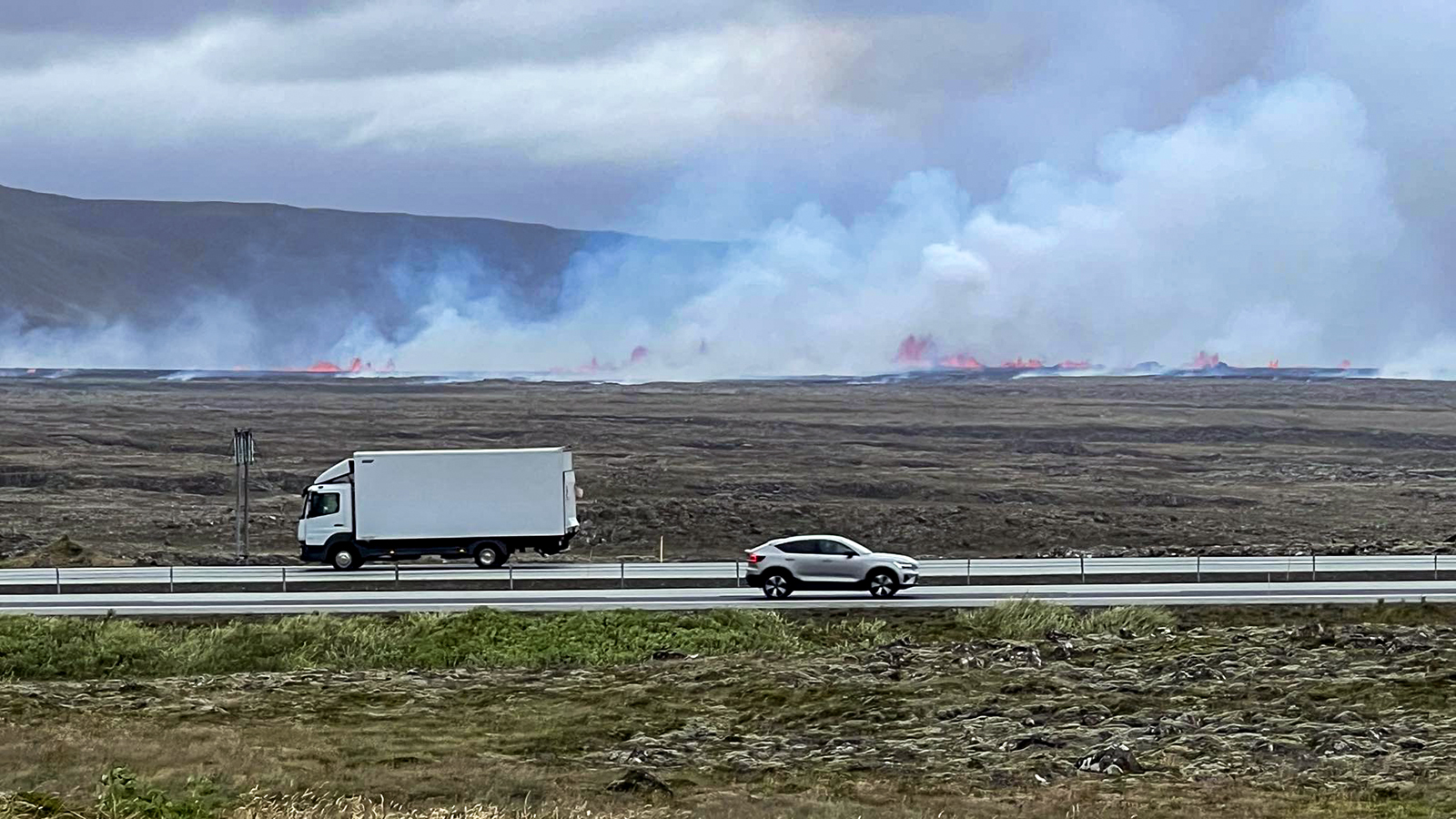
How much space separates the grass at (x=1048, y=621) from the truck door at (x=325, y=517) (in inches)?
684

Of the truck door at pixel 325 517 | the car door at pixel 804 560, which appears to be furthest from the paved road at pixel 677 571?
the car door at pixel 804 560

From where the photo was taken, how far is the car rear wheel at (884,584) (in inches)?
1563

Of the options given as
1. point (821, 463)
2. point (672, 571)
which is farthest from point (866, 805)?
point (821, 463)

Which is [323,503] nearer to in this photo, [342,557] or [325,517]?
[325,517]

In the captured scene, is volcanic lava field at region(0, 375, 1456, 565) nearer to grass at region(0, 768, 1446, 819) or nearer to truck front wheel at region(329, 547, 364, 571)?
truck front wheel at region(329, 547, 364, 571)

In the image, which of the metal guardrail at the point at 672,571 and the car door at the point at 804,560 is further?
the metal guardrail at the point at 672,571

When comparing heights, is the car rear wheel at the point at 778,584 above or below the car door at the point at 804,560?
below

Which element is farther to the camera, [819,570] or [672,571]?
[672,571]

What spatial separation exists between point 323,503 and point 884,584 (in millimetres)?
15537

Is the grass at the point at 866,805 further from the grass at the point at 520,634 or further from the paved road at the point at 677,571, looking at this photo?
the paved road at the point at 677,571

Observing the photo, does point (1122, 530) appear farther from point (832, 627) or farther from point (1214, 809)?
point (1214, 809)

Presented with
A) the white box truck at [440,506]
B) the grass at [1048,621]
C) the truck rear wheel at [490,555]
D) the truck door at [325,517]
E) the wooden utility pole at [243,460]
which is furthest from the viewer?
the wooden utility pole at [243,460]

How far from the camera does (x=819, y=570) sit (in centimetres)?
4000

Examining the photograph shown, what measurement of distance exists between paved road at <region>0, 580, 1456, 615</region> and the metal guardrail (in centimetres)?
148
